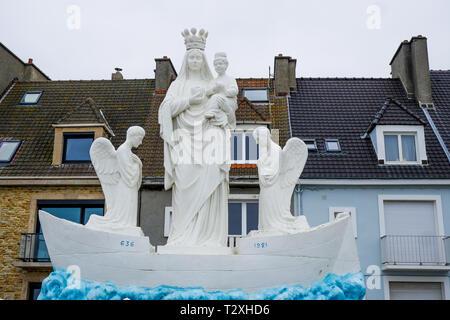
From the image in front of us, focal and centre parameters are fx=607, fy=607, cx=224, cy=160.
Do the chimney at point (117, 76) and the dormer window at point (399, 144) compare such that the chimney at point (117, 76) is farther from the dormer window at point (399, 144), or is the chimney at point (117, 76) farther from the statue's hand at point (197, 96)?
the statue's hand at point (197, 96)

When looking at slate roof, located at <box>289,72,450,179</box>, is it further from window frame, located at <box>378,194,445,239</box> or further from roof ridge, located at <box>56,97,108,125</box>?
roof ridge, located at <box>56,97,108,125</box>

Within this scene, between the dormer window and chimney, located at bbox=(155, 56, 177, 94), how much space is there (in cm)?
956

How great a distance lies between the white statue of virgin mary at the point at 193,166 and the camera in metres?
9.86

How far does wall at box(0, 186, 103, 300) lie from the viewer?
74.3 feet

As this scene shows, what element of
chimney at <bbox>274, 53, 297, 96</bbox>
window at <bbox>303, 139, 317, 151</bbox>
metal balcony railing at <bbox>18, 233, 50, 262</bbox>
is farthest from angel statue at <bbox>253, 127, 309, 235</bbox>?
chimney at <bbox>274, 53, 297, 96</bbox>

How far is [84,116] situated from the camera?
80.1 ft

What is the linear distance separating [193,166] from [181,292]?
2340 mm

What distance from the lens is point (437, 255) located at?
71.6ft

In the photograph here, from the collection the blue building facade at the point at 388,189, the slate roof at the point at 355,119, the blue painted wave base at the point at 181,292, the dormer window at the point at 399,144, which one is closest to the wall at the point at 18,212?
the blue building facade at the point at 388,189

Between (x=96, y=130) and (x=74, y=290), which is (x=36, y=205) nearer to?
(x=96, y=130)

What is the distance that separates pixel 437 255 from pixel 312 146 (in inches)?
242

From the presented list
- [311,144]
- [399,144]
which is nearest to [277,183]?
[311,144]
